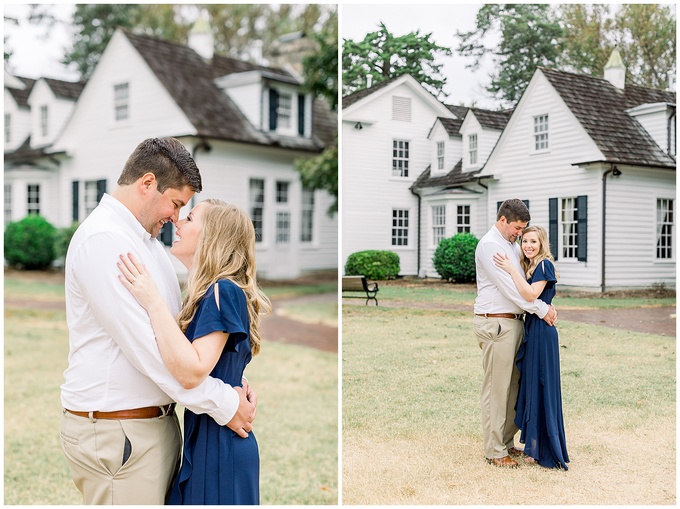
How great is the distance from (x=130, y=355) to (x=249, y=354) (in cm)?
44

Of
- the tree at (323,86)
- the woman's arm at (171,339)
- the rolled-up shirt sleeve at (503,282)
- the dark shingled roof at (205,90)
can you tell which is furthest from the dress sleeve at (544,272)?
the dark shingled roof at (205,90)

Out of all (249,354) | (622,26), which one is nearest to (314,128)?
(622,26)

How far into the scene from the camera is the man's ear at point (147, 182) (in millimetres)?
2537

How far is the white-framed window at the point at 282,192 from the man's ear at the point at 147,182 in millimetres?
13718

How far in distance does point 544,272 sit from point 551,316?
0.24m

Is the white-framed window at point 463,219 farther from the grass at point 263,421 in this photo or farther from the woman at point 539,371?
the grass at point 263,421

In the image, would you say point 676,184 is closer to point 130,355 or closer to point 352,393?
point 352,393

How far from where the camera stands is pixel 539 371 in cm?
354

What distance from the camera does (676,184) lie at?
12.7ft

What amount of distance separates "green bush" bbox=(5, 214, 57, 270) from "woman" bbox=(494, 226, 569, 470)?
13.0m

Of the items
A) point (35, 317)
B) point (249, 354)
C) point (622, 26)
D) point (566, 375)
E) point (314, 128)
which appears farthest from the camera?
point (314, 128)

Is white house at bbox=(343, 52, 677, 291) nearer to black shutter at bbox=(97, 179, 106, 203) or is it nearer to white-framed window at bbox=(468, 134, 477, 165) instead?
white-framed window at bbox=(468, 134, 477, 165)

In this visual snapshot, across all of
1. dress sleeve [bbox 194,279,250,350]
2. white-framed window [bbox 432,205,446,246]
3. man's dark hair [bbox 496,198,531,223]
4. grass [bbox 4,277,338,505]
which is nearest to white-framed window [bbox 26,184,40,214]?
grass [bbox 4,277,338,505]

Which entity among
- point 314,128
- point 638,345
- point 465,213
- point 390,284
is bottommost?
point 638,345
